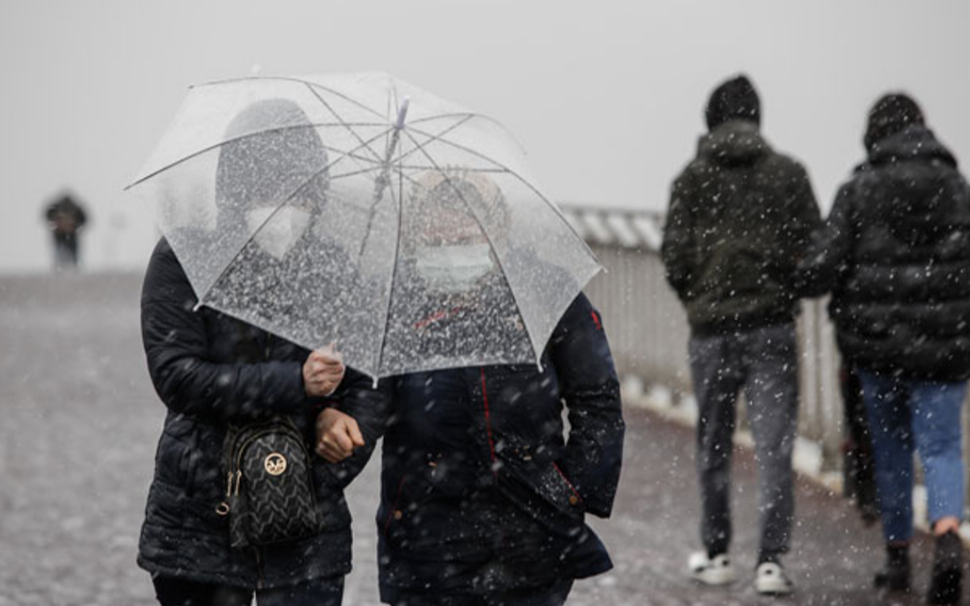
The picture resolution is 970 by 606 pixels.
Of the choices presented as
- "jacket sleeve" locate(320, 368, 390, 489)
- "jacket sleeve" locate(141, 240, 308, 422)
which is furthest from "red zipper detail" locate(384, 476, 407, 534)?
"jacket sleeve" locate(141, 240, 308, 422)

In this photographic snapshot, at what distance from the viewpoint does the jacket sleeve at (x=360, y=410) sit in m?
4.20

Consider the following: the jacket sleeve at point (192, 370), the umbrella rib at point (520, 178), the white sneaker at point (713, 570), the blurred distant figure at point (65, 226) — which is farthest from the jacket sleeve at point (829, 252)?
the blurred distant figure at point (65, 226)

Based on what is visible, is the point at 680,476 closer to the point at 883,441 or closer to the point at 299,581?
the point at 883,441

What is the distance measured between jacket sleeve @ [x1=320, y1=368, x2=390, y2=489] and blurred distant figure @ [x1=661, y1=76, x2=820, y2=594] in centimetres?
308

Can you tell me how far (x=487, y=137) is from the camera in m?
4.31

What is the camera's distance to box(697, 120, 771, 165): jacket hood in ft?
23.0

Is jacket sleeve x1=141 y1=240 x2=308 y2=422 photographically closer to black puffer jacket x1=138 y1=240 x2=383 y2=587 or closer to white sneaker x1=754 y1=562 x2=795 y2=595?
black puffer jacket x1=138 y1=240 x2=383 y2=587

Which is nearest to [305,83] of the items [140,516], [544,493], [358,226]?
[358,226]

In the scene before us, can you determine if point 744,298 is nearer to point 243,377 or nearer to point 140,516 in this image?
point 243,377

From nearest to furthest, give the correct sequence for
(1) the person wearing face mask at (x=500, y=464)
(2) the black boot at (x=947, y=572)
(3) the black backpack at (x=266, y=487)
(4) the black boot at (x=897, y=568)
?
(3) the black backpack at (x=266, y=487) < (1) the person wearing face mask at (x=500, y=464) < (2) the black boot at (x=947, y=572) < (4) the black boot at (x=897, y=568)

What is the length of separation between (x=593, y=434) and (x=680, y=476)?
20.5 feet

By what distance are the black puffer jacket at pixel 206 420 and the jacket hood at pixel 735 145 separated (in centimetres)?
327

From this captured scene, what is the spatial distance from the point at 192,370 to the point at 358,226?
1.79 feet

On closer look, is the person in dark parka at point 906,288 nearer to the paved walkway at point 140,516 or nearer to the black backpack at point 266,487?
the paved walkway at point 140,516
